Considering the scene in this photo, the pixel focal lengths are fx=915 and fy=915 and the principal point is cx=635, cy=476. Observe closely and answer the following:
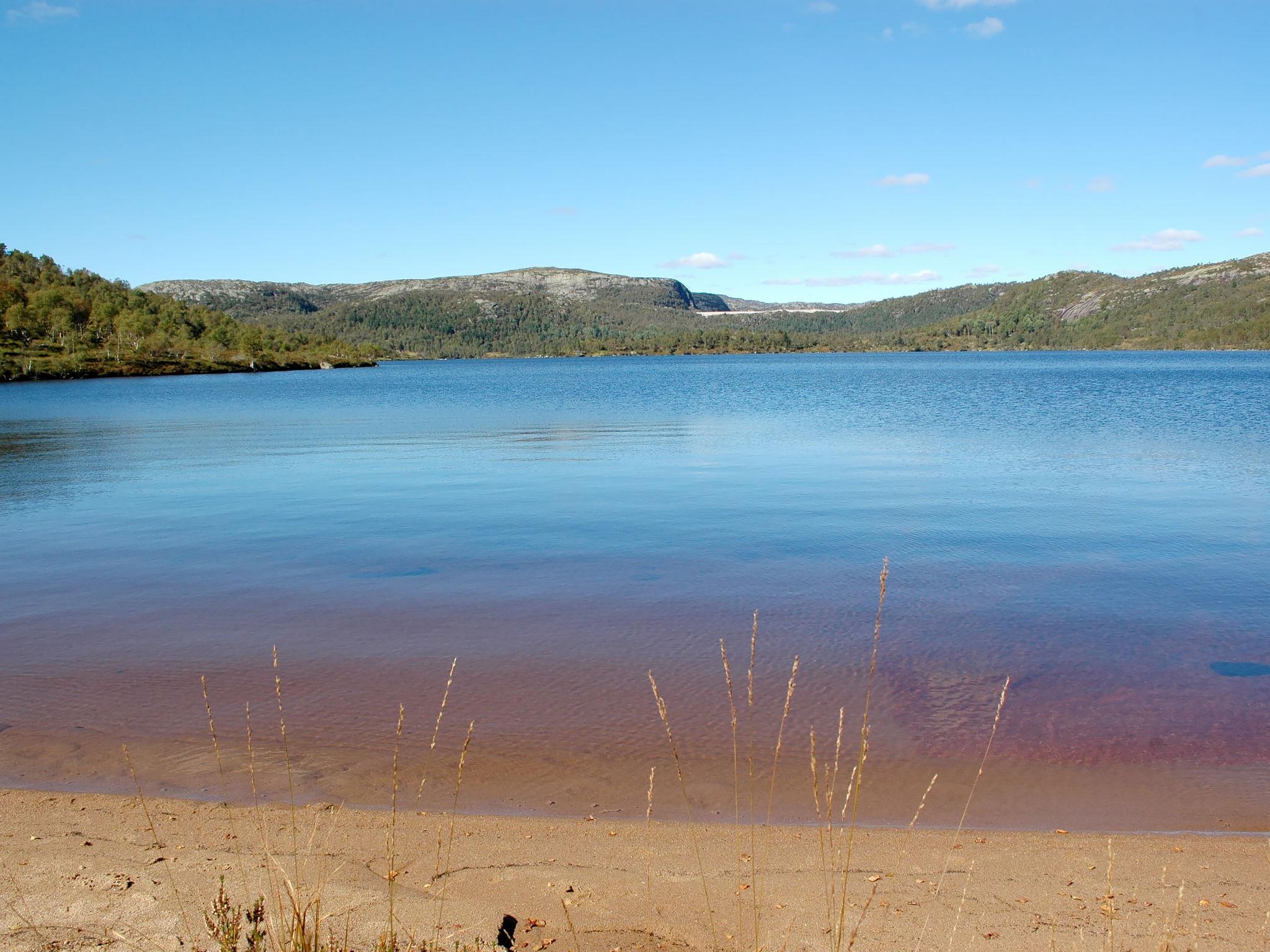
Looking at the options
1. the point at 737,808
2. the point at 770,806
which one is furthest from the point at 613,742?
the point at 770,806

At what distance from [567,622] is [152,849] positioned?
197 inches

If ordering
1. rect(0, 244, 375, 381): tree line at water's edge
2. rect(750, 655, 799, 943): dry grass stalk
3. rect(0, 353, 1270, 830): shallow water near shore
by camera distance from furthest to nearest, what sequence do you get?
rect(0, 244, 375, 381): tree line at water's edge < rect(0, 353, 1270, 830): shallow water near shore < rect(750, 655, 799, 943): dry grass stalk

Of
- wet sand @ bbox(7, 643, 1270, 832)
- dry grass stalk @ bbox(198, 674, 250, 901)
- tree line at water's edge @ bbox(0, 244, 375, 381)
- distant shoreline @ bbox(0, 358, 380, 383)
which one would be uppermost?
tree line at water's edge @ bbox(0, 244, 375, 381)

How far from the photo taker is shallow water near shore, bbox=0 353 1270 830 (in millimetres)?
6355

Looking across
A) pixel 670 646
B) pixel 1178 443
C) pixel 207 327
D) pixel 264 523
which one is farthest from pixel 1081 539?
pixel 207 327

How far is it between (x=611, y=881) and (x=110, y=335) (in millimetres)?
134478

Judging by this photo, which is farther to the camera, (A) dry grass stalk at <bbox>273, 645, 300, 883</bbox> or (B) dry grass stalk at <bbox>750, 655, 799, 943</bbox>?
(A) dry grass stalk at <bbox>273, 645, 300, 883</bbox>

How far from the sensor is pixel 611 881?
4.71 m

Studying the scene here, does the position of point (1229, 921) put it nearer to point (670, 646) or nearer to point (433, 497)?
point (670, 646)

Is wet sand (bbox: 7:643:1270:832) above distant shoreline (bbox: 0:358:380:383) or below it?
below

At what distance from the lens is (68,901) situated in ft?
14.2

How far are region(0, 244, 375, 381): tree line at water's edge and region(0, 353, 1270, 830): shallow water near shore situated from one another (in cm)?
8721

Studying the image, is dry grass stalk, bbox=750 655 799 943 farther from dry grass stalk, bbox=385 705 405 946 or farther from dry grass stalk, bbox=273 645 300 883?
dry grass stalk, bbox=273 645 300 883

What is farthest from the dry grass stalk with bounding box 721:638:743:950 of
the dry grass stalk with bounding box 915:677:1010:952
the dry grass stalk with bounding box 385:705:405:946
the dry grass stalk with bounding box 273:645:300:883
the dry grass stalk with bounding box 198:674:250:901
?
the dry grass stalk with bounding box 198:674:250:901
